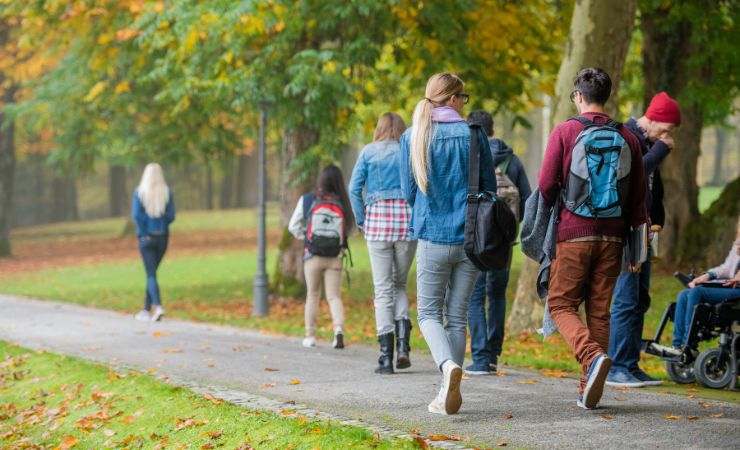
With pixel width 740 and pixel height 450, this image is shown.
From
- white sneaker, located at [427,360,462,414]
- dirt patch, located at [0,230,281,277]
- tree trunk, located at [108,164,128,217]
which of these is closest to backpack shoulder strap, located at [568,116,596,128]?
white sneaker, located at [427,360,462,414]

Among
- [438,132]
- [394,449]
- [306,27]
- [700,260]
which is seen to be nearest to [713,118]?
[700,260]

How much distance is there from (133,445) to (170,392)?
945 millimetres

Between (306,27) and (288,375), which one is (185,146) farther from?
(288,375)

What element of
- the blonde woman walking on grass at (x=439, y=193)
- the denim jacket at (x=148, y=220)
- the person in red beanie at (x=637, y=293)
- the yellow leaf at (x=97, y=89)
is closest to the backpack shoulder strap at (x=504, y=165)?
the person in red beanie at (x=637, y=293)

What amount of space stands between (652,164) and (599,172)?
125cm

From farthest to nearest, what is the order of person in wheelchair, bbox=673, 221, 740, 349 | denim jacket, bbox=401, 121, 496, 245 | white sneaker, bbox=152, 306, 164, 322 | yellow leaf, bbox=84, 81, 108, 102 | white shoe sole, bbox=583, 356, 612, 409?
yellow leaf, bbox=84, 81, 108, 102
white sneaker, bbox=152, 306, 164, 322
person in wheelchair, bbox=673, 221, 740, 349
denim jacket, bbox=401, 121, 496, 245
white shoe sole, bbox=583, 356, 612, 409

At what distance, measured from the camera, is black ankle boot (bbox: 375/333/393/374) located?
30.6ft

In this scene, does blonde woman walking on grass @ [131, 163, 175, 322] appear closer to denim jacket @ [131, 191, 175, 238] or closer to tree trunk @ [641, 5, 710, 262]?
denim jacket @ [131, 191, 175, 238]

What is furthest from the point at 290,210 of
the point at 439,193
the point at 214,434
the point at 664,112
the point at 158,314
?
the point at 439,193

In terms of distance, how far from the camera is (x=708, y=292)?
28.6 ft

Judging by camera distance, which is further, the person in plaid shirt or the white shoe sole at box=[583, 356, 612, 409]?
the person in plaid shirt

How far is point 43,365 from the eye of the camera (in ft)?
36.8

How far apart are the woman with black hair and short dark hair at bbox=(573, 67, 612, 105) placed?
4.40 metres

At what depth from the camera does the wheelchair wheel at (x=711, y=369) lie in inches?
335
